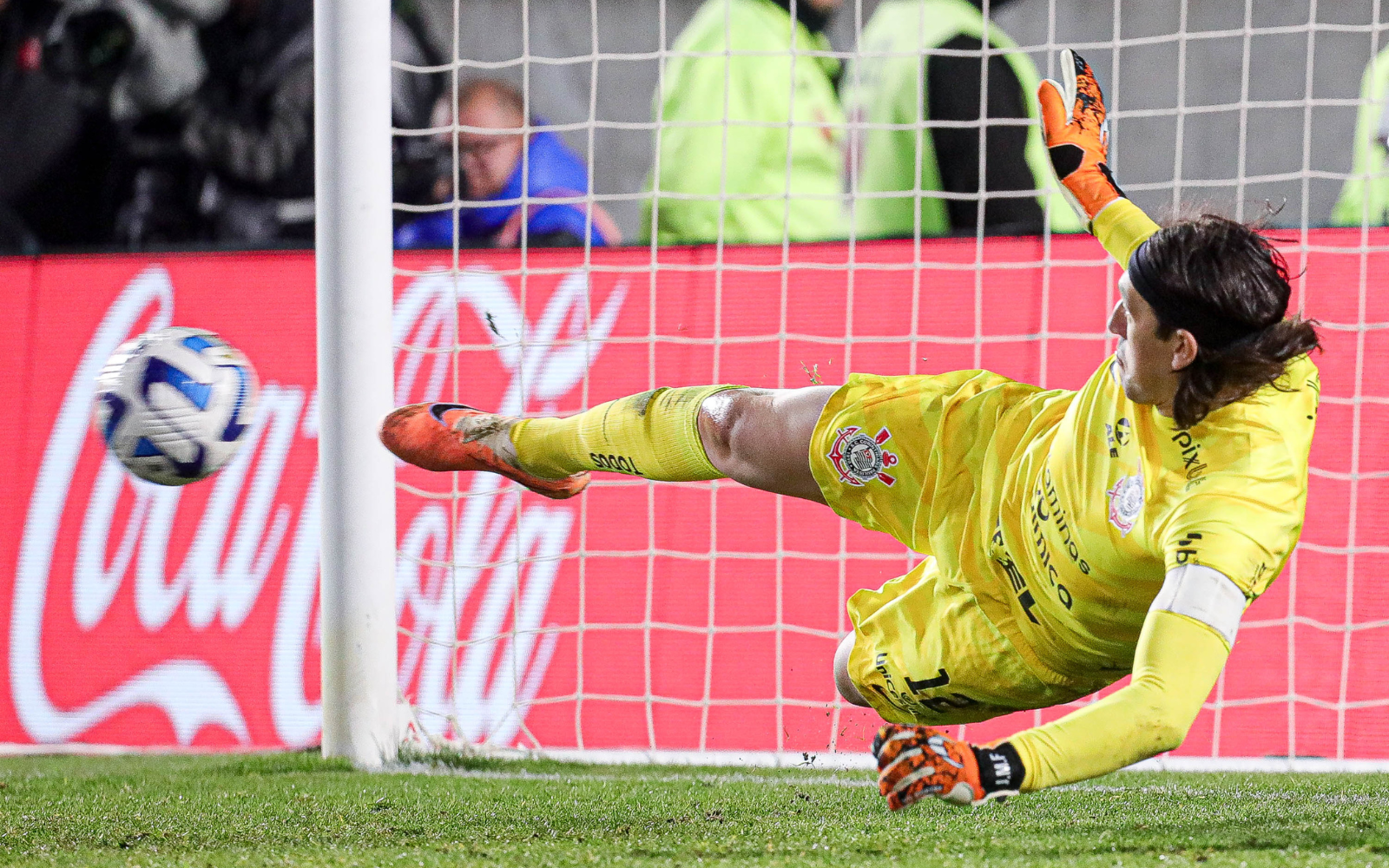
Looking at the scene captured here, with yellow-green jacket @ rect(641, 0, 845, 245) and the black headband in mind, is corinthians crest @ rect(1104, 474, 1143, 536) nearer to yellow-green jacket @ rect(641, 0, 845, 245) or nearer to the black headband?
the black headband

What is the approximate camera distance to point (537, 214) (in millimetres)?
4488

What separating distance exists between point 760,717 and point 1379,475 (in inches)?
69.8

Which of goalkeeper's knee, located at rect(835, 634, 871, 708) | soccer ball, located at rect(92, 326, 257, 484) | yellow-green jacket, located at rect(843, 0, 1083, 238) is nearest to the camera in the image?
goalkeeper's knee, located at rect(835, 634, 871, 708)

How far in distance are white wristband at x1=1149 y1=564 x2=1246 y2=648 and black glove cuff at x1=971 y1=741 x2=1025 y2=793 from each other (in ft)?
0.92

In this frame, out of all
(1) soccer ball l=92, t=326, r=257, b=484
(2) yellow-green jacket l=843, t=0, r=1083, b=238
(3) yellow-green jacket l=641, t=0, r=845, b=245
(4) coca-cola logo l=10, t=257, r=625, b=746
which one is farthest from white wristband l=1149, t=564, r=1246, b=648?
(2) yellow-green jacket l=843, t=0, r=1083, b=238

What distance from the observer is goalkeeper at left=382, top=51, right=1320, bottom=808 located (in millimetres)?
1539

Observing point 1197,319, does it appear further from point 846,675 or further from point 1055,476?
point 846,675

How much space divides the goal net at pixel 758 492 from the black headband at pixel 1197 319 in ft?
5.95

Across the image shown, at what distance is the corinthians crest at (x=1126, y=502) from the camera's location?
1.87 metres

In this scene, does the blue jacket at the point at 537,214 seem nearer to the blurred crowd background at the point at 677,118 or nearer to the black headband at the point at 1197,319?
the blurred crowd background at the point at 677,118

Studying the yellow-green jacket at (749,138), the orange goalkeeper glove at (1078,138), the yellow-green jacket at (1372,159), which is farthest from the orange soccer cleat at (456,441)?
the yellow-green jacket at (1372,159)

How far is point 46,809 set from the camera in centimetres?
A: 274

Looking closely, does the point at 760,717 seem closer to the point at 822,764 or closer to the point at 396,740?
the point at 822,764

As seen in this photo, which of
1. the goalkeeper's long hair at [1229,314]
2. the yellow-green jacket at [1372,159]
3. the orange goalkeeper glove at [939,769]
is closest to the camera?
the orange goalkeeper glove at [939,769]
